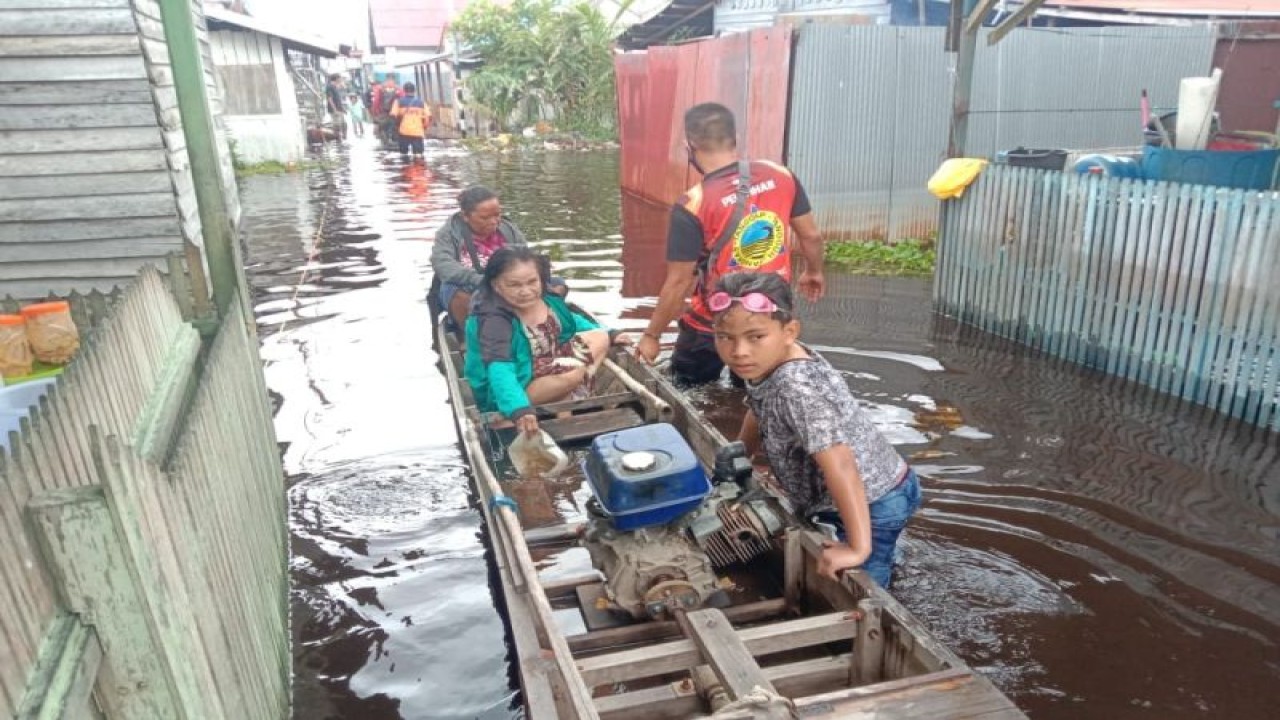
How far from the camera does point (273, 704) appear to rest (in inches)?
123

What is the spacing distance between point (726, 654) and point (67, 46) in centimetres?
714

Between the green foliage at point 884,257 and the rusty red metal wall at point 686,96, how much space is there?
1470 millimetres

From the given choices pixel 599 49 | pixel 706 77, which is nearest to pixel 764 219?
pixel 706 77

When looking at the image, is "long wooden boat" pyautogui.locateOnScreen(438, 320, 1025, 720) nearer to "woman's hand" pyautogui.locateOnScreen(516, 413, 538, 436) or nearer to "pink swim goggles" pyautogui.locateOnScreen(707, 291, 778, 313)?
"woman's hand" pyautogui.locateOnScreen(516, 413, 538, 436)

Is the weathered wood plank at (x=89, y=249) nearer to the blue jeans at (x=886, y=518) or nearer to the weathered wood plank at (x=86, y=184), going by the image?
the weathered wood plank at (x=86, y=184)

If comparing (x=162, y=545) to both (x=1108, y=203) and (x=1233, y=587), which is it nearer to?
(x=1233, y=587)

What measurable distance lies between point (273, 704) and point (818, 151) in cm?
939

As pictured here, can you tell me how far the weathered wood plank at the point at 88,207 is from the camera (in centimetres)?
698

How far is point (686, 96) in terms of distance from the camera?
13891 mm

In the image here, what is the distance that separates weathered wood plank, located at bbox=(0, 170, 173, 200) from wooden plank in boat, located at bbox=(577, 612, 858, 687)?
248 inches

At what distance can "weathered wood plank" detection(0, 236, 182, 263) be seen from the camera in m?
7.08

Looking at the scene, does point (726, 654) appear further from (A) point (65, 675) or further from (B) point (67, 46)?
(B) point (67, 46)

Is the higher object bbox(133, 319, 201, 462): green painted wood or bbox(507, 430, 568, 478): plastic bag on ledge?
bbox(133, 319, 201, 462): green painted wood

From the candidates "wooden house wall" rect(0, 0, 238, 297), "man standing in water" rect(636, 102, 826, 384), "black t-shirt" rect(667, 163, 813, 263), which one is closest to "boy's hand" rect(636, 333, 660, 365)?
"man standing in water" rect(636, 102, 826, 384)
